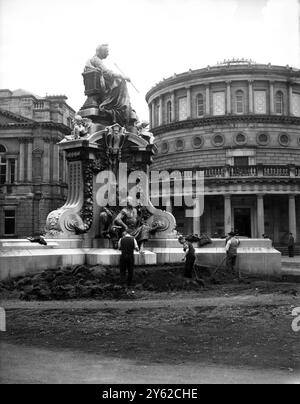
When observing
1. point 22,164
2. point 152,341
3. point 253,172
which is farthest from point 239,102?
point 152,341

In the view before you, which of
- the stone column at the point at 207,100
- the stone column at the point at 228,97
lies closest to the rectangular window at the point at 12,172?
the stone column at the point at 207,100

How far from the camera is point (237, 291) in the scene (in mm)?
14570

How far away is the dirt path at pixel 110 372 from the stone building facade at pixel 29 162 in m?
59.2

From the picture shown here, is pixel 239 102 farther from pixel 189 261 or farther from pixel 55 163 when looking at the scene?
pixel 189 261

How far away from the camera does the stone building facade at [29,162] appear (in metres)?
66.8

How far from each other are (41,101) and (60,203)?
44.6 feet

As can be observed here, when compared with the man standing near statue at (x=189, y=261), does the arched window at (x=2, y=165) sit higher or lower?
higher

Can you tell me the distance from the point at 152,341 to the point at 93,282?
505 centimetres

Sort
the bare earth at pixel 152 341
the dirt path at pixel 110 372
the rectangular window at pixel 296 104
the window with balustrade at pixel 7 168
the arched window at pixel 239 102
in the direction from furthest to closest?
1. the rectangular window at pixel 296 104
2. the window with balustrade at pixel 7 168
3. the arched window at pixel 239 102
4. the bare earth at pixel 152 341
5. the dirt path at pixel 110 372

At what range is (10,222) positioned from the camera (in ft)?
220

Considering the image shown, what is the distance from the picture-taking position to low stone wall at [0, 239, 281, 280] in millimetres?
14656

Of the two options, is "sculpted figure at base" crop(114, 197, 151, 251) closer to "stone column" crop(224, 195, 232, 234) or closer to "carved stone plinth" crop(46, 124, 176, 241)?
"carved stone plinth" crop(46, 124, 176, 241)

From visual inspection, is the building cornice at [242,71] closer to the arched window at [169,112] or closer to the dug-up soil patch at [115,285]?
the arched window at [169,112]

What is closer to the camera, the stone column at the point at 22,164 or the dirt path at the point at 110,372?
the dirt path at the point at 110,372
